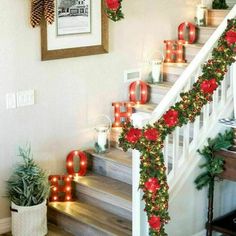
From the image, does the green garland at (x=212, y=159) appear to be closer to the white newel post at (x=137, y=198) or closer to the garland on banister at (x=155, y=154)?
the garland on banister at (x=155, y=154)

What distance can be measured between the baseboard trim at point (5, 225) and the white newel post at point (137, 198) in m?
1.19

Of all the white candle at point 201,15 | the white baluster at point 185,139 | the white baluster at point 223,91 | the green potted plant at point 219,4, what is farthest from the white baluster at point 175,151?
the green potted plant at point 219,4

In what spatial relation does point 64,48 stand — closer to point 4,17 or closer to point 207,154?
point 4,17

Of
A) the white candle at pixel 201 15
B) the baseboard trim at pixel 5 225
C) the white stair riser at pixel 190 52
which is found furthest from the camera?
the white candle at pixel 201 15

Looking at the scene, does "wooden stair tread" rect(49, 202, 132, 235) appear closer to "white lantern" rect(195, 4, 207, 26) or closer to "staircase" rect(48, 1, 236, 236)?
"staircase" rect(48, 1, 236, 236)

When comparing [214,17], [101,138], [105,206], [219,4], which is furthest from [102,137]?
[219,4]

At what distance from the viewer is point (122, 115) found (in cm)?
583

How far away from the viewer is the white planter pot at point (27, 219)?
4.95 m

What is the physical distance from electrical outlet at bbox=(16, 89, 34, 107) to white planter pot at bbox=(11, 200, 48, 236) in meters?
0.83

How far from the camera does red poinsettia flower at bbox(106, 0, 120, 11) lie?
17.0 ft

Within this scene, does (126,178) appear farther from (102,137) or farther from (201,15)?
(201,15)

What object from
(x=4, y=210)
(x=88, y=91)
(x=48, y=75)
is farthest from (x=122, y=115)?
(x=4, y=210)

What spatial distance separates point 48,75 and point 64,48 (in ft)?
0.90

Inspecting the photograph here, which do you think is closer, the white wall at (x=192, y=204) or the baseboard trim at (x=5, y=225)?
the white wall at (x=192, y=204)
